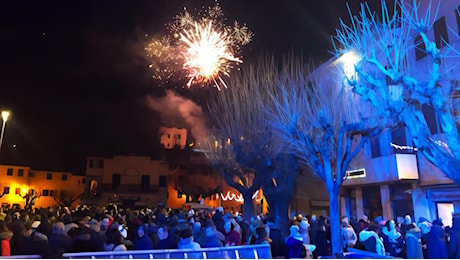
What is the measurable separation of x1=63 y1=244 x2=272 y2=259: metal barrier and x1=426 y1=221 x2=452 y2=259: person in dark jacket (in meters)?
4.76

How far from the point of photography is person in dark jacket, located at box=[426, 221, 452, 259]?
8078mm

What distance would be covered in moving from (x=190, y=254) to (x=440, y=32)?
57.1 feet

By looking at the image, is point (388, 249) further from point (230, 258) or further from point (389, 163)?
point (389, 163)

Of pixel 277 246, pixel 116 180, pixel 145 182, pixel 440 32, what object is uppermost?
pixel 440 32

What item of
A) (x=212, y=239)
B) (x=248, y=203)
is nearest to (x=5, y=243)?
(x=212, y=239)

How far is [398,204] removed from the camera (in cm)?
1875

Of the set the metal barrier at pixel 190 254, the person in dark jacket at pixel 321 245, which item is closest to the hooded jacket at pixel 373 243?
the person in dark jacket at pixel 321 245

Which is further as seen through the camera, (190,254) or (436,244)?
(436,244)

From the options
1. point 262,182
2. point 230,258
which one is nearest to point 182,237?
point 230,258

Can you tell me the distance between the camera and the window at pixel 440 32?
16.2 meters

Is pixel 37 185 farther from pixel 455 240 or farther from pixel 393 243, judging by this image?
pixel 455 240

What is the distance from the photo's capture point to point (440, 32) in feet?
54.5

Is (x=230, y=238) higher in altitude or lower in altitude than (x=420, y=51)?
lower

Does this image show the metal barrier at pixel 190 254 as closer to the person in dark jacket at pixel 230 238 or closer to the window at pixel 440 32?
the person in dark jacket at pixel 230 238
